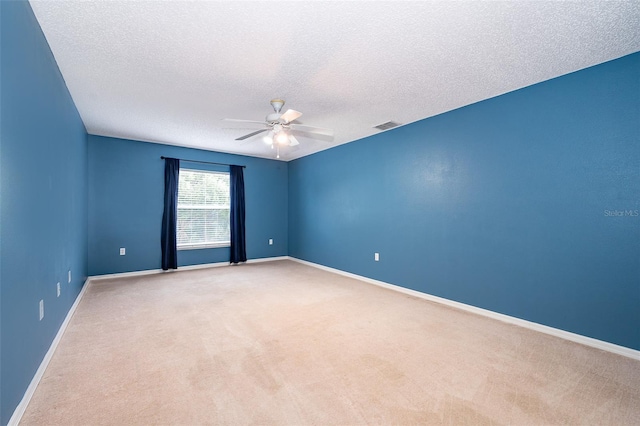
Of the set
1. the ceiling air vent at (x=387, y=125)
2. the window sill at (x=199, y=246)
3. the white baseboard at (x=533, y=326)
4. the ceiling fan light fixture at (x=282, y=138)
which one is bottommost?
the white baseboard at (x=533, y=326)

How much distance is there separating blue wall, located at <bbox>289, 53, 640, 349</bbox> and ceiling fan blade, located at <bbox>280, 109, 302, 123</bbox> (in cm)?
207

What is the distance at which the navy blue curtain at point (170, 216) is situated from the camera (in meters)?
5.39

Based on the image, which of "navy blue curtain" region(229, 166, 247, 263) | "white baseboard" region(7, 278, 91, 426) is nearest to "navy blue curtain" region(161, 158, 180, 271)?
"navy blue curtain" region(229, 166, 247, 263)

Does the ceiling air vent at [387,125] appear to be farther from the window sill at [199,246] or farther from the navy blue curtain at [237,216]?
the window sill at [199,246]

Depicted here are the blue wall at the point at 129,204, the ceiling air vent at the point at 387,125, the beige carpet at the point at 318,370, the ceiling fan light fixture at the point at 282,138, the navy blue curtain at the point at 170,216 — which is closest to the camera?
the beige carpet at the point at 318,370

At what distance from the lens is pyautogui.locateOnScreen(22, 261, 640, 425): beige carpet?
65.5 inches

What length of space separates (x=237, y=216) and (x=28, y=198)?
4.36 metres

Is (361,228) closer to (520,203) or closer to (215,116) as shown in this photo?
(520,203)

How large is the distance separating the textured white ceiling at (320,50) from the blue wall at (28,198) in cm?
34

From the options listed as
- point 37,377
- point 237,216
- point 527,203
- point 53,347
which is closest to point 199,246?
point 237,216

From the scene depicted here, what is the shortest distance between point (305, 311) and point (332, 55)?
271cm

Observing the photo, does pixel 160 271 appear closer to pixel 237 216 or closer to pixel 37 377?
pixel 237 216

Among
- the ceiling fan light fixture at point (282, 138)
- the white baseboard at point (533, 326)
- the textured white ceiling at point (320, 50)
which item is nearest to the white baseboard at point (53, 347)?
the textured white ceiling at point (320, 50)

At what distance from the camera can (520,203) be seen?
3037 mm
